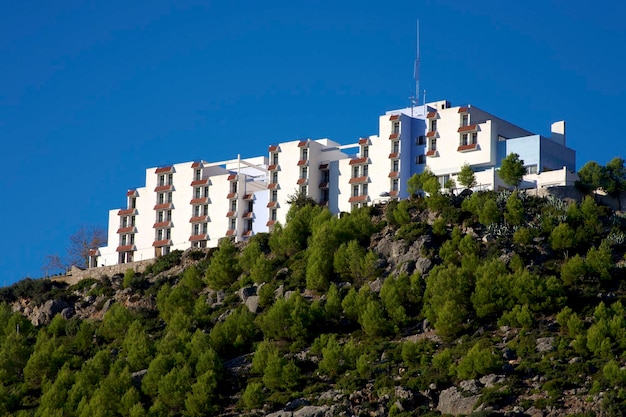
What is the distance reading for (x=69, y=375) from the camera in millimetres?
108562

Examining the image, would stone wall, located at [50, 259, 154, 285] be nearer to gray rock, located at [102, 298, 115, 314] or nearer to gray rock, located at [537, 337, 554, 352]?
gray rock, located at [102, 298, 115, 314]

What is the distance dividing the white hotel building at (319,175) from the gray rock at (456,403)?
3010cm

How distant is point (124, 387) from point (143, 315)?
57.2 ft

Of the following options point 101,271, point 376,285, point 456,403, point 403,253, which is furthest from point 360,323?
point 101,271

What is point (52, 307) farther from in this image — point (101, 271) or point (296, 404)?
point (296, 404)

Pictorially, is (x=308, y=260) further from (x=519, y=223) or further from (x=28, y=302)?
(x=28, y=302)

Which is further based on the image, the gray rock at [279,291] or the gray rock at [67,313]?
the gray rock at [67,313]

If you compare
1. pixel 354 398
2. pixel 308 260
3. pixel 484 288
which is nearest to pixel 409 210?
pixel 308 260

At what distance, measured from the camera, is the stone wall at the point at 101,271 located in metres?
131

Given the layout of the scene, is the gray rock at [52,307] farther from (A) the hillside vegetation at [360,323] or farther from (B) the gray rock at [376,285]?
(B) the gray rock at [376,285]

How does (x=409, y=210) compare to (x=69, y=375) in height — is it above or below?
above

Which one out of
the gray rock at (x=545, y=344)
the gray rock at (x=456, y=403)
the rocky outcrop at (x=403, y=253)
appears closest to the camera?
the gray rock at (x=456, y=403)

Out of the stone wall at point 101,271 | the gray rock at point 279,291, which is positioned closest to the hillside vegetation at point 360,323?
the gray rock at point 279,291

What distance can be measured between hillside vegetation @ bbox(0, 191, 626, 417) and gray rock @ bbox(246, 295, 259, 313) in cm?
17
